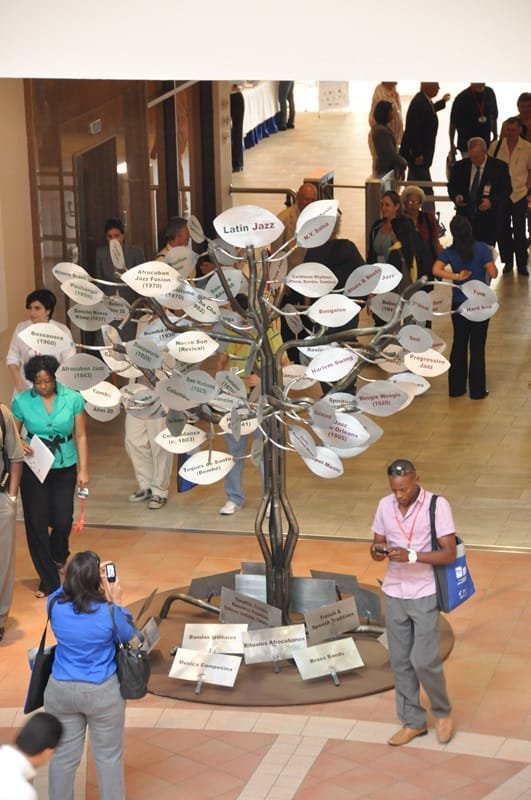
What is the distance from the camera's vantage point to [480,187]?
14.6 metres

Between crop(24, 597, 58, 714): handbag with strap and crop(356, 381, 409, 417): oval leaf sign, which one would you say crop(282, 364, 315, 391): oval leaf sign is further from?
crop(24, 597, 58, 714): handbag with strap

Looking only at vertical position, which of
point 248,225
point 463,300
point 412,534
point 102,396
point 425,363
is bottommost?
point 463,300

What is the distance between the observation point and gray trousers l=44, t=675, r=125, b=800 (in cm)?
589

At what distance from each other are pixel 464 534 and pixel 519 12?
18.5 feet

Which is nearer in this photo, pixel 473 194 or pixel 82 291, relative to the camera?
pixel 82 291

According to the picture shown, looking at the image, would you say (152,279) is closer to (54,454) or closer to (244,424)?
(244,424)

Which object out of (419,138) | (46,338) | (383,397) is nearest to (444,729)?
(383,397)

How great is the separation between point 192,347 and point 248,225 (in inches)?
24.3

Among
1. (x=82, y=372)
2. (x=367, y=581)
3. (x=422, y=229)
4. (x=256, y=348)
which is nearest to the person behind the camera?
(x=82, y=372)

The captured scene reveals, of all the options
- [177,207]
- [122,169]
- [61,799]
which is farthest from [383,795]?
[177,207]

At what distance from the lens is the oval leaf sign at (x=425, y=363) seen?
7.18m

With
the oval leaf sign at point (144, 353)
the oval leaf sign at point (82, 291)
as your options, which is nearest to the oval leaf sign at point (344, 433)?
the oval leaf sign at point (144, 353)

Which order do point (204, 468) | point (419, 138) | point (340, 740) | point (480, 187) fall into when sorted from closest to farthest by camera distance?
point (340, 740)
point (204, 468)
point (480, 187)
point (419, 138)

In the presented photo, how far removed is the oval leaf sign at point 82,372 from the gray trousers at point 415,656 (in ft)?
5.63
